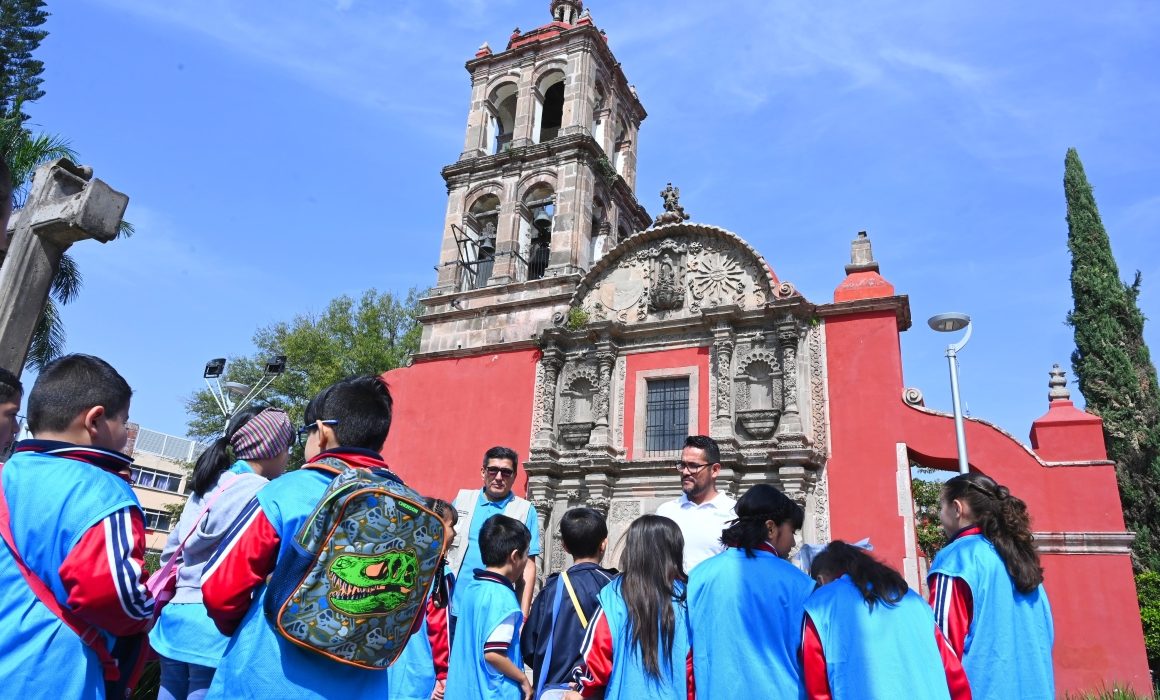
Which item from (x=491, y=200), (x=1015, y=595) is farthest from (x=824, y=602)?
(x=491, y=200)

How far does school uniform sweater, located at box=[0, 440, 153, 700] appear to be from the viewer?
1948 mm

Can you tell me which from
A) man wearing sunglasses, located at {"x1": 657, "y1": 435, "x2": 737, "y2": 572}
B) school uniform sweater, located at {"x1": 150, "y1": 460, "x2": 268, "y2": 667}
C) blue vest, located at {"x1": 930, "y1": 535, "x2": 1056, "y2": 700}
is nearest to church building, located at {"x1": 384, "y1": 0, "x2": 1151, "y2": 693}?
man wearing sunglasses, located at {"x1": 657, "y1": 435, "x2": 737, "y2": 572}

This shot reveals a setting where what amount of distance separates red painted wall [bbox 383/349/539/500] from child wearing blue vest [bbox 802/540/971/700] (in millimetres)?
10229

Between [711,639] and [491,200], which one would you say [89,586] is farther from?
[491,200]

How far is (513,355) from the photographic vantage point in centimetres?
1398

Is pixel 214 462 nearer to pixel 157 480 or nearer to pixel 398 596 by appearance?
pixel 398 596

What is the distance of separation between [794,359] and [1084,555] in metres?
4.53

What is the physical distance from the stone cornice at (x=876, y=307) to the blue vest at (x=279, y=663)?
10.7 metres

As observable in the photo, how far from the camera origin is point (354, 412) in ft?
8.02

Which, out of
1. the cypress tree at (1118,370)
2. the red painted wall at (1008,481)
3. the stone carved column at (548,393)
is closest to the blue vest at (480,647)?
the red painted wall at (1008,481)

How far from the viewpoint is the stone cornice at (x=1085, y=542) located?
348 inches

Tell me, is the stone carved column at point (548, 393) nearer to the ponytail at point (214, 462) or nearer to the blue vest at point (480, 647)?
the blue vest at point (480, 647)

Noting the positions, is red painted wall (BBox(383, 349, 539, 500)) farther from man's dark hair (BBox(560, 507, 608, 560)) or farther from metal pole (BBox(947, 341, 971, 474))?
man's dark hair (BBox(560, 507, 608, 560))

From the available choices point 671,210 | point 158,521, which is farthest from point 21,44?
point 158,521
